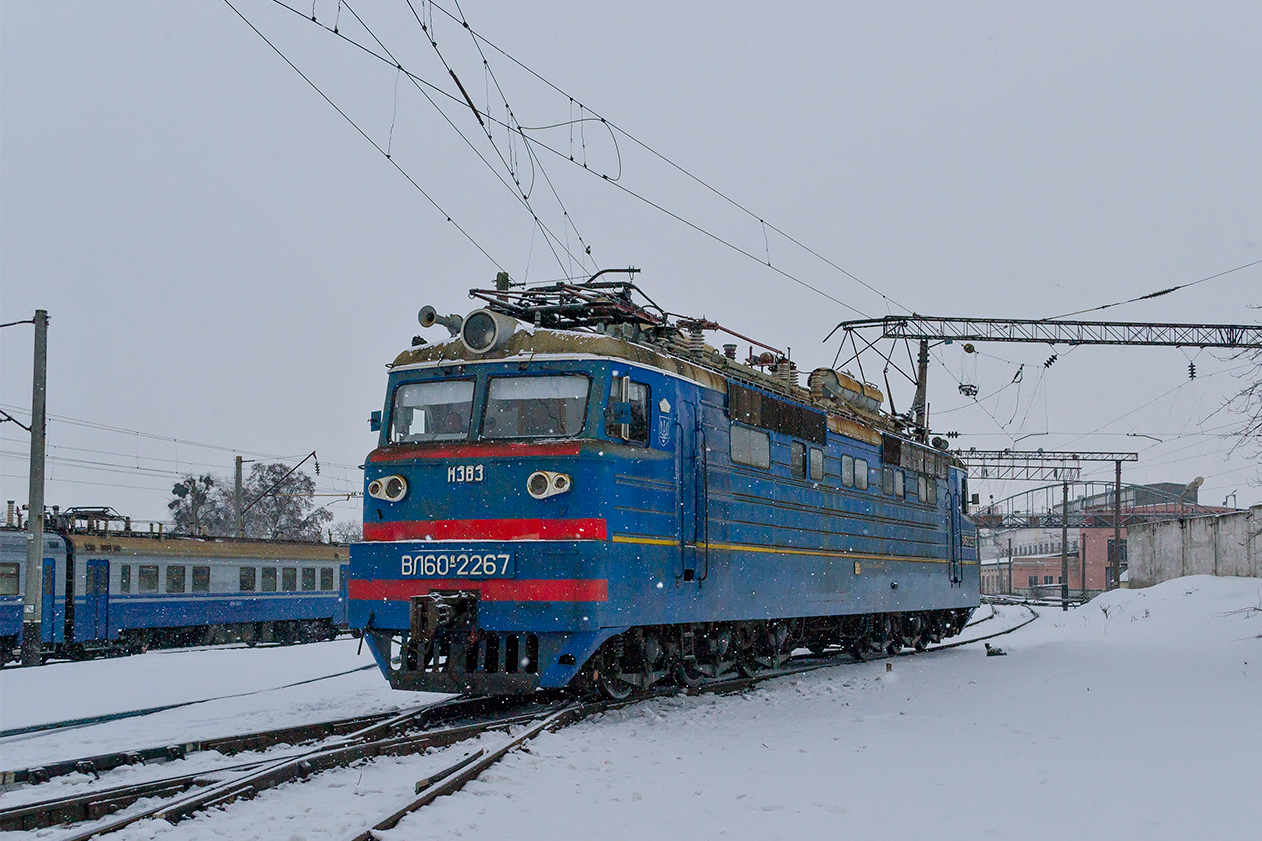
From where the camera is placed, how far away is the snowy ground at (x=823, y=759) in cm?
727

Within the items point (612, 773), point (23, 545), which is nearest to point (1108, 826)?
point (612, 773)

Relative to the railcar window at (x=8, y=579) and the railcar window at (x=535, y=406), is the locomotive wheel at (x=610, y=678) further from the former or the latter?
the railcar window at (x=8, y=579)

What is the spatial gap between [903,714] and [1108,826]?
485 centimetres

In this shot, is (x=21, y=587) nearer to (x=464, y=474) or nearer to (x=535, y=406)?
(x=464, y=474)

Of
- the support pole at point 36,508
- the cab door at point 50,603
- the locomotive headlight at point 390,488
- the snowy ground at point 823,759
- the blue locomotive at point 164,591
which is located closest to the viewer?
the snowy ground at point 823,759

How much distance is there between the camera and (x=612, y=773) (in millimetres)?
8930

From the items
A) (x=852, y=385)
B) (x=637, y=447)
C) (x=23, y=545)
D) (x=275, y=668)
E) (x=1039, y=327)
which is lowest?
(x=275, y=668)

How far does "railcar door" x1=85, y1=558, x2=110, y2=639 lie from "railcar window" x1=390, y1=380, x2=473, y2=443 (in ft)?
57.2

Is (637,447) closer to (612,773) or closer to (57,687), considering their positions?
(612,773)

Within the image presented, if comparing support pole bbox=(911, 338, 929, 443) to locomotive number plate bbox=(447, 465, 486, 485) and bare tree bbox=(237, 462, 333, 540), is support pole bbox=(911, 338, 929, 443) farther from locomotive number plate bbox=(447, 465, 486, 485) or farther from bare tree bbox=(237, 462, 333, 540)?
bare tree bbox=(237, 462, 333, 540)

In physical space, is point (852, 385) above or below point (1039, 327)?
below

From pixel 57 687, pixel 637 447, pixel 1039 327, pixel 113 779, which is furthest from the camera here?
pixel 1039 327

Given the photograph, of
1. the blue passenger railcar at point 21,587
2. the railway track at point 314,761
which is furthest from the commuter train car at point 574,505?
the blue passenger railcar at point 21,587

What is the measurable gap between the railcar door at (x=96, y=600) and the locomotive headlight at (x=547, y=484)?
19230 mm
